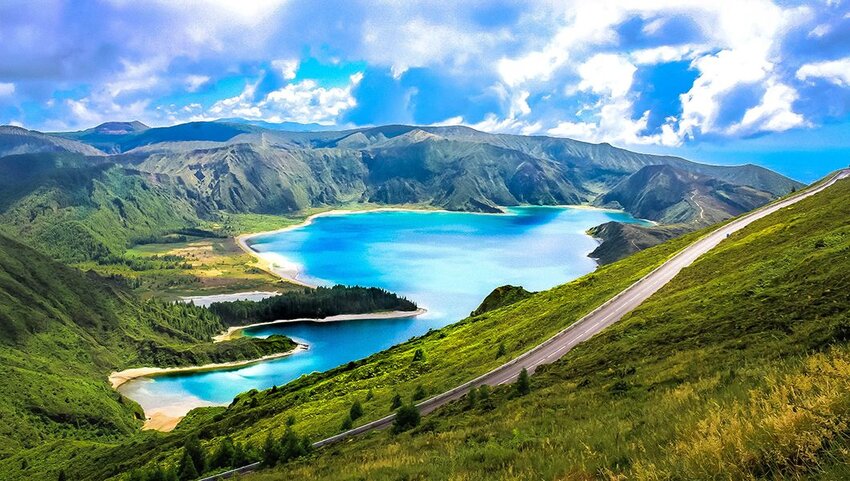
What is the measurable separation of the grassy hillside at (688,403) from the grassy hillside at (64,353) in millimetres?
117770

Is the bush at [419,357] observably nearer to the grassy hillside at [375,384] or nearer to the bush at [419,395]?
the grassy hillside at [375,384]

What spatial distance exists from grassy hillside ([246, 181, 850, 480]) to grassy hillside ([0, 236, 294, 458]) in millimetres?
117770

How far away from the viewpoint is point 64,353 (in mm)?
163250

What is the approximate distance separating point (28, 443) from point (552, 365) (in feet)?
409

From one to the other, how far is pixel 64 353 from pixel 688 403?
193138 millimetres

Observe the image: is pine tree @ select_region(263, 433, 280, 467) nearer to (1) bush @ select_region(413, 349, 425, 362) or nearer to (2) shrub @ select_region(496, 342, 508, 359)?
(2) shrub @ select_region(496, 342, 508, 359)

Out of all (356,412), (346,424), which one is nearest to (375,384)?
(356,412)

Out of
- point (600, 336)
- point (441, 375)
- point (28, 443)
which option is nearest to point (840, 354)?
point (600, 336)

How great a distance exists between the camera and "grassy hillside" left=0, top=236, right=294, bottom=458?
120 metres

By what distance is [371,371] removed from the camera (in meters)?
74.4

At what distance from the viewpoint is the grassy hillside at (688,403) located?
869 centimetres

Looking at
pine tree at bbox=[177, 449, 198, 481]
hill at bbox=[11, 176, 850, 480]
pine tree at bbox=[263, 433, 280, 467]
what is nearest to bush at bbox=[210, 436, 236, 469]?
pine tree at bbox=[177, 449, 198, 481]

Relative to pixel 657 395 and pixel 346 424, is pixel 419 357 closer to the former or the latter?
pixel 346 424

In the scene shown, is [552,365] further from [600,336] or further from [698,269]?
[698,269]
